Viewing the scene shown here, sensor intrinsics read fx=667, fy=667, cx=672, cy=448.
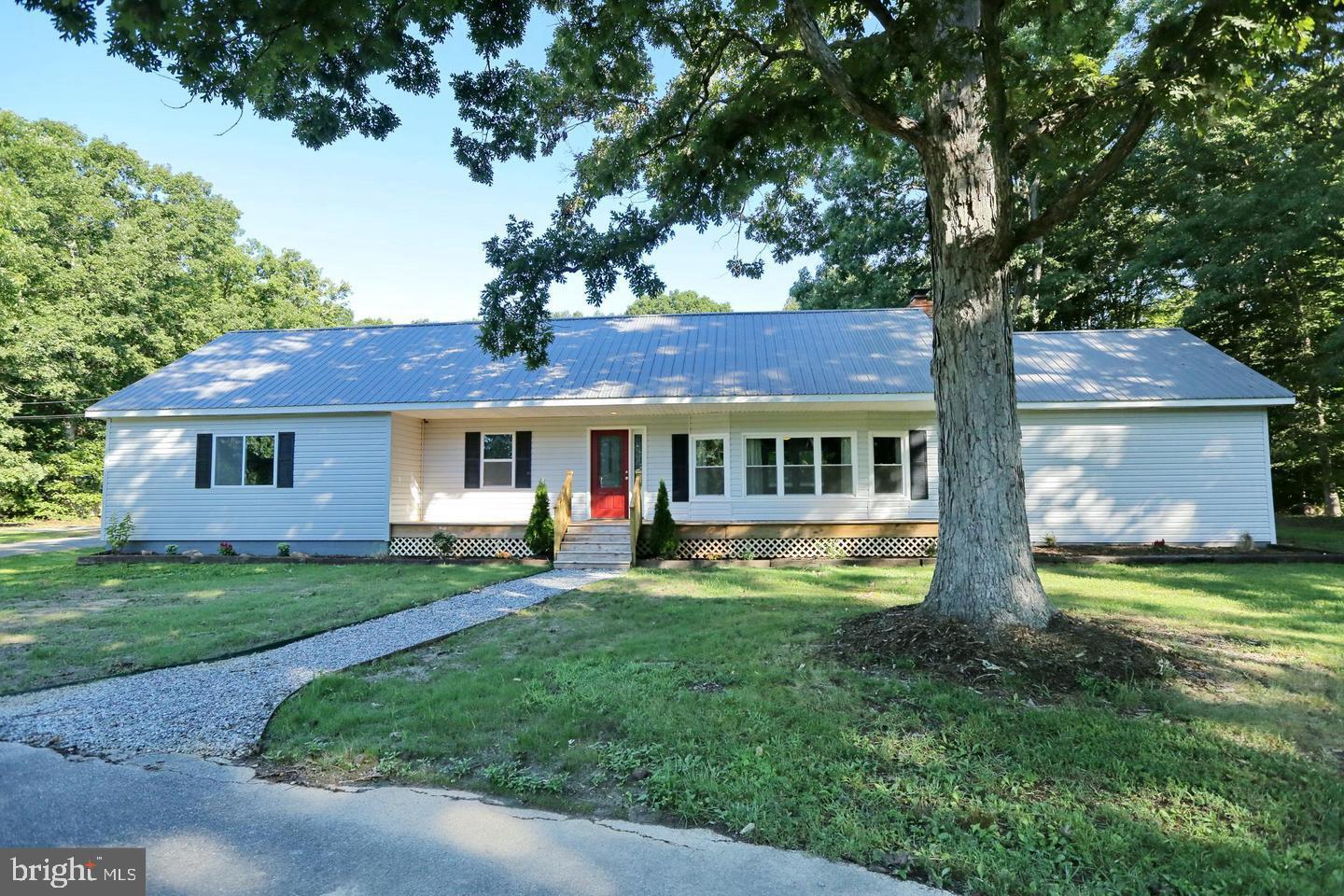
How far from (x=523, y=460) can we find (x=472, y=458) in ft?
3.82

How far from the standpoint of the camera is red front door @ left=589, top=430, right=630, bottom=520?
14344 mm

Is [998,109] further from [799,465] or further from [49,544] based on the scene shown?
[49,544]

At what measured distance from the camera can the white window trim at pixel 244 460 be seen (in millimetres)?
13781

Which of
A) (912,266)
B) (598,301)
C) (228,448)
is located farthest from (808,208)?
(912,266)

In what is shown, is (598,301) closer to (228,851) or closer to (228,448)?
(228,851)

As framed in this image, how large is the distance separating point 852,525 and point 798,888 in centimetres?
1108

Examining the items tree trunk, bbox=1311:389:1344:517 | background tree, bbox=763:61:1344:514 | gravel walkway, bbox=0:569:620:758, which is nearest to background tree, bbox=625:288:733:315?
background tree, bbox=763:61:1344:514

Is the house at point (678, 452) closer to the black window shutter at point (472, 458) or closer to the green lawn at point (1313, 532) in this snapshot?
the black window shutter at point (472, 458)

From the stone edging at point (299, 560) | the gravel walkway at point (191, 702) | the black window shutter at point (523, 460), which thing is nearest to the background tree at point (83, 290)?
the stone edging at point (299, 560)

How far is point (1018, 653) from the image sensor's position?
479 cm

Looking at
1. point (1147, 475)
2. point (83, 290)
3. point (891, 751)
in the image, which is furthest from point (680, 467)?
point (83, 290)

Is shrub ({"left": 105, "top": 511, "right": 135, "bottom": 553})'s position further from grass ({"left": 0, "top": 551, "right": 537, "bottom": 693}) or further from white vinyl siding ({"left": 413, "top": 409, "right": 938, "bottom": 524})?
white vinyl siding ({"left": 413, "top": 409, "right": 938, "bottom": 524})

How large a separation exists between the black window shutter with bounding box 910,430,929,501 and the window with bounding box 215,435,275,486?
43.1ft

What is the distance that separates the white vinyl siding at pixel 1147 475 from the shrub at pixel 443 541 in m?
11.5
